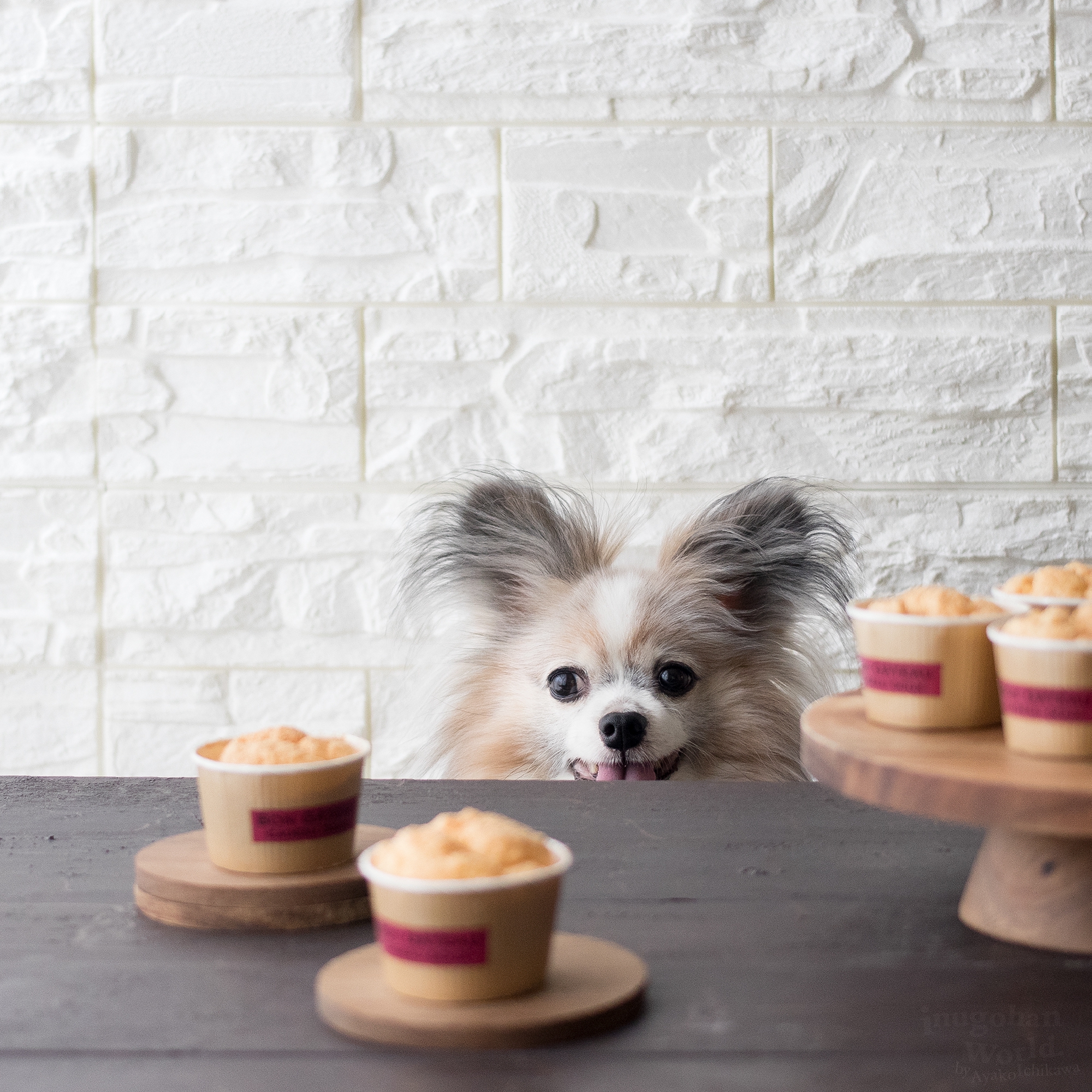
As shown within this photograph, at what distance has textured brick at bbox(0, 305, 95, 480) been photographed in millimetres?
2705

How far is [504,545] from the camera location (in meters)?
2.16

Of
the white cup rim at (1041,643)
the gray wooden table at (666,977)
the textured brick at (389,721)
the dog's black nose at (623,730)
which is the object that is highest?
the white cup rim at (1041,643)

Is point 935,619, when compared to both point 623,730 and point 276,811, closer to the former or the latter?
point 276,811

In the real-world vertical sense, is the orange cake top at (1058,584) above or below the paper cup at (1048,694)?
above

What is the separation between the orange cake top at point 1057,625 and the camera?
2.60 feet

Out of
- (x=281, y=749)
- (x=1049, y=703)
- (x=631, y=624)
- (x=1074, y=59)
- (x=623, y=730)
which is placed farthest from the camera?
(x=1074, y=59)

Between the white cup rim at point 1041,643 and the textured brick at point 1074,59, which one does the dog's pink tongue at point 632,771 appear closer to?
the white cup rim at point 1041,643

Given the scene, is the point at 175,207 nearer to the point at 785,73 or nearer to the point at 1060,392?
the point at 785,73

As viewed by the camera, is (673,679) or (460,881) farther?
(673,679)

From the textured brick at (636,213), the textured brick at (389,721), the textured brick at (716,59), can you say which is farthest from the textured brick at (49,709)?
the textured brick at (716,59)

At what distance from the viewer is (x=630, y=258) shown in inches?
105

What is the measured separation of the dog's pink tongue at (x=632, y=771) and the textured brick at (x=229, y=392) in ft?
3.36

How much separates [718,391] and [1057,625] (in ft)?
6.32

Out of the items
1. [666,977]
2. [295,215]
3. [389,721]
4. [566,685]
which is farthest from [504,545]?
[666,977]
